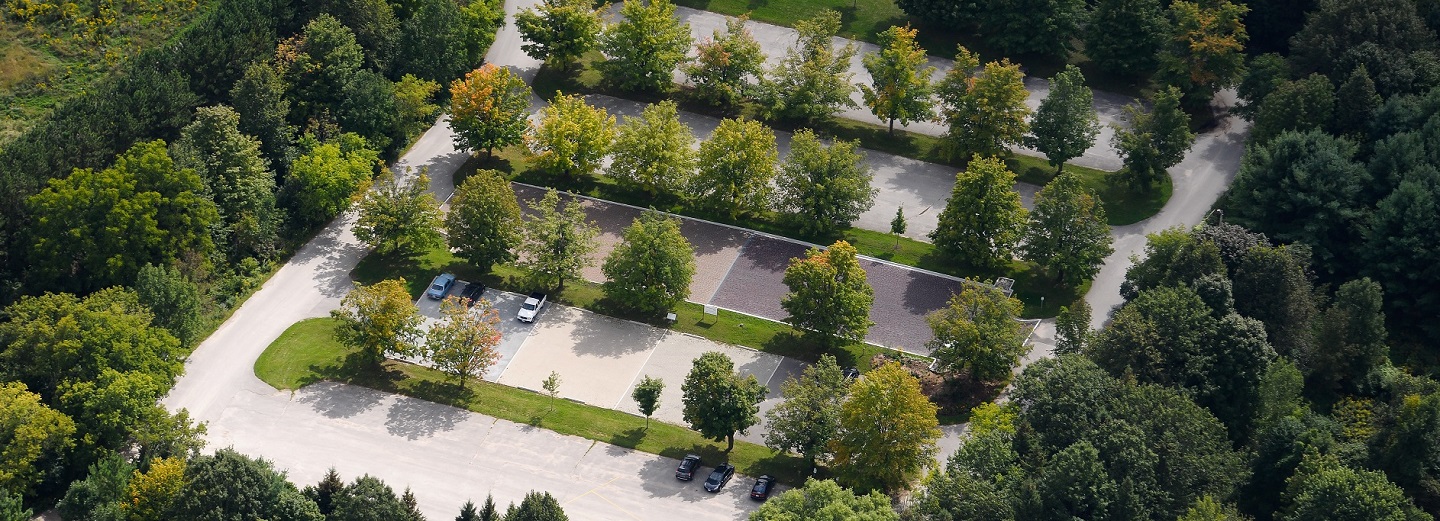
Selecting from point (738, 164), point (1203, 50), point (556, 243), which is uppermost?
point (1203, 50)

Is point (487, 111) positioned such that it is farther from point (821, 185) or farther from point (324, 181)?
point (821, 185)

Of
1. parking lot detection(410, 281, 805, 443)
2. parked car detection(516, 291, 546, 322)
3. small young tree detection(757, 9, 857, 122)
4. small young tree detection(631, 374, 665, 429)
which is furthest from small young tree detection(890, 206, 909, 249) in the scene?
parked car detection(516, 291, 546, 322)

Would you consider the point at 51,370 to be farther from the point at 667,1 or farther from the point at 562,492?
the point at 667,1

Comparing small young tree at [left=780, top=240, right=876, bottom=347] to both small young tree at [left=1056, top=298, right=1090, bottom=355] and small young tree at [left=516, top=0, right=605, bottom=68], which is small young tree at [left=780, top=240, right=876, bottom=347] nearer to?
small young tree at [left=1056, top=298, right=1090, bottom=355]

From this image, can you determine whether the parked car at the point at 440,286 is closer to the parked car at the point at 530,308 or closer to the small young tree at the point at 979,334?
the parked car at the point at 530,308

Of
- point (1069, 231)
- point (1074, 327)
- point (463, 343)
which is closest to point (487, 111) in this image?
point (463, 343)

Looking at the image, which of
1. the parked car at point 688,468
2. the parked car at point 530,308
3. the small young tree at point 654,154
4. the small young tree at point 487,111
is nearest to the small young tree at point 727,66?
the small young tree at point 654,154

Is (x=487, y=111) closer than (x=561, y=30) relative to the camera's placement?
Yes
